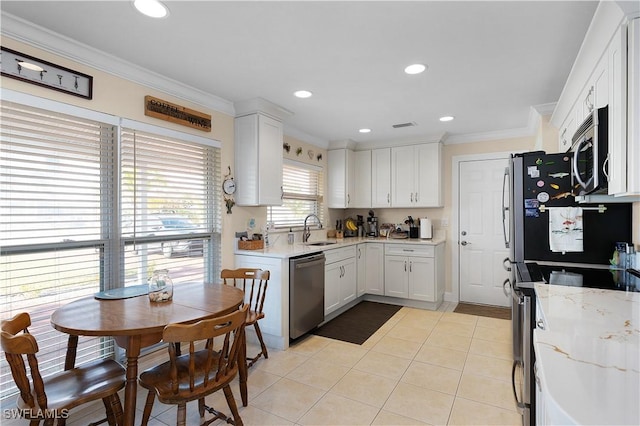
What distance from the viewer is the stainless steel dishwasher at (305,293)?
3.29 m

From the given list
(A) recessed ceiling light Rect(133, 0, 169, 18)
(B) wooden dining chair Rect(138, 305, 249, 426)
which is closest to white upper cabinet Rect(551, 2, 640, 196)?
(B) wooden dining chair Rect(138, 305, 249, 426)

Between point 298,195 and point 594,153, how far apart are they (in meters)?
3.40

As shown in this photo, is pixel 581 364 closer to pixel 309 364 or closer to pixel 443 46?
pixel 443 46

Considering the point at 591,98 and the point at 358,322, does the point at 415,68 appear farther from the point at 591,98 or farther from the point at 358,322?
the point at 358,322

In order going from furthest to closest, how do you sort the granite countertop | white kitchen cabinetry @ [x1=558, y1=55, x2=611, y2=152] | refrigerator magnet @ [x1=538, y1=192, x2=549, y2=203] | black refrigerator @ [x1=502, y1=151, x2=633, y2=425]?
refrigerator magnet @ [x1=538, y1=192, x2=549, y2=203], black refrigerator @ [x1=502, y1=151, x2=633, y2=425], white kitchen cabinetry @ [x1=558, y1=55, x2=611, y2=152], the granite countertop

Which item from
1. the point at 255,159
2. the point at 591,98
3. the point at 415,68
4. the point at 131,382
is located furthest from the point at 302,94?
the point at 131,382

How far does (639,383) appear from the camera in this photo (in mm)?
852

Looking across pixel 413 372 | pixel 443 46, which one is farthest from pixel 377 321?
pixel 443 46

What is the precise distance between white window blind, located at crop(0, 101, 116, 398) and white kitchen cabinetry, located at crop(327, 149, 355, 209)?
10.6 feet

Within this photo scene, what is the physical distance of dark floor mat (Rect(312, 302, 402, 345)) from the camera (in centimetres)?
358

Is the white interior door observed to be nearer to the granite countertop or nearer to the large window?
the granite countertop

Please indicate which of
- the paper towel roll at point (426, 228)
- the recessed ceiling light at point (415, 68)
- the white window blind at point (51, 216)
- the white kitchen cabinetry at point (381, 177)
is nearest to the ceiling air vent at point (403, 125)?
the white kitchen cabinetry at point (381, 177)

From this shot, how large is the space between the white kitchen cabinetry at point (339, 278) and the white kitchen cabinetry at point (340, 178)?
91 centimetres

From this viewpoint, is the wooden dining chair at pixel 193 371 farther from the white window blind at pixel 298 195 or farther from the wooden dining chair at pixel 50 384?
the white window blind at pixel 298 195
